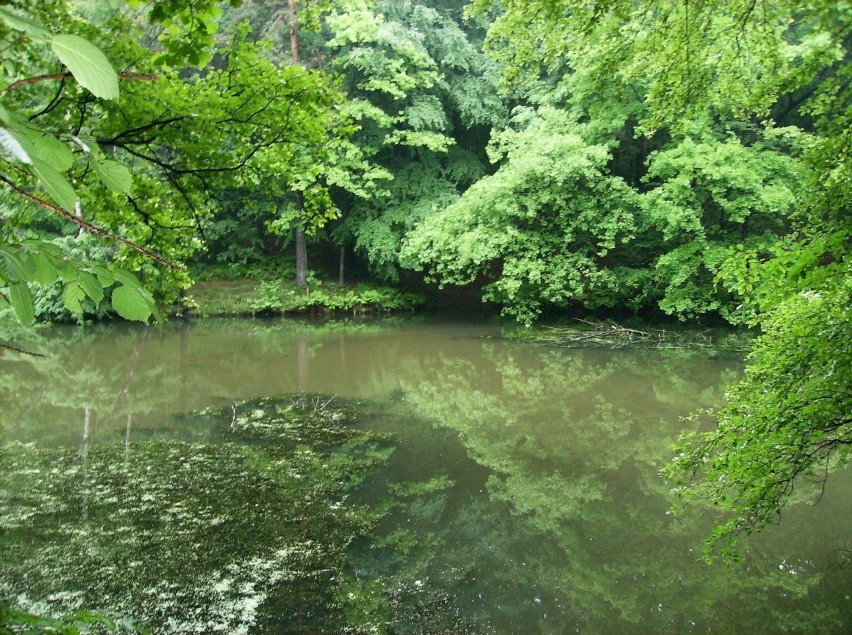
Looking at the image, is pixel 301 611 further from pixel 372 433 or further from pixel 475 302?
pixel 475 302

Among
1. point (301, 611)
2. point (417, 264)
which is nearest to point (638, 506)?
point (301, 611)

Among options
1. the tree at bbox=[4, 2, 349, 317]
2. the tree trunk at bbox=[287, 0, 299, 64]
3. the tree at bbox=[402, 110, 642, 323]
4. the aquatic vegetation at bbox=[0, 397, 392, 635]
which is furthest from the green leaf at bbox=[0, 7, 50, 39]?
the tree trunk at bbox=[287, 0, 299, 64]

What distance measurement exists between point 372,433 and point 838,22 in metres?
6.20

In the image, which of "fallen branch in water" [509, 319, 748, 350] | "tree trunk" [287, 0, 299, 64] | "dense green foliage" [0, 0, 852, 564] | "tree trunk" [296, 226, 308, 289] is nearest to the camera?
"dense green foliage" [0, 0, 852, 564]

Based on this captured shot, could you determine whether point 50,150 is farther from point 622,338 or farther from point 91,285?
point 622,338

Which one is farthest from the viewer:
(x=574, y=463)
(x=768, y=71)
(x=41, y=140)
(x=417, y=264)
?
(x=417, y=264)

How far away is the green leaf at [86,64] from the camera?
2.51ft

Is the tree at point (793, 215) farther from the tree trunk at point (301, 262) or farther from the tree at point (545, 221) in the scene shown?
the tree trunk at point (301, 262)

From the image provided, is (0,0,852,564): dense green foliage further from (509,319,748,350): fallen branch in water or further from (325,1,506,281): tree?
(325,1,506,281): tree

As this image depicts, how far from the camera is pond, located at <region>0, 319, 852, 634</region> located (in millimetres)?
3943

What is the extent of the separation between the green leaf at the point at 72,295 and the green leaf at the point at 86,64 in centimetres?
51

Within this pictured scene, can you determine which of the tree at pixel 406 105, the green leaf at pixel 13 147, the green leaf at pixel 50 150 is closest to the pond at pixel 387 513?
the green leaf at pixel 50 150

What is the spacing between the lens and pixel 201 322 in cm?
1683

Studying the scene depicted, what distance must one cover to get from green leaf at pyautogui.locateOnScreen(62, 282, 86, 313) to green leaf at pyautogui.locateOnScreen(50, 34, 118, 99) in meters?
0.51
